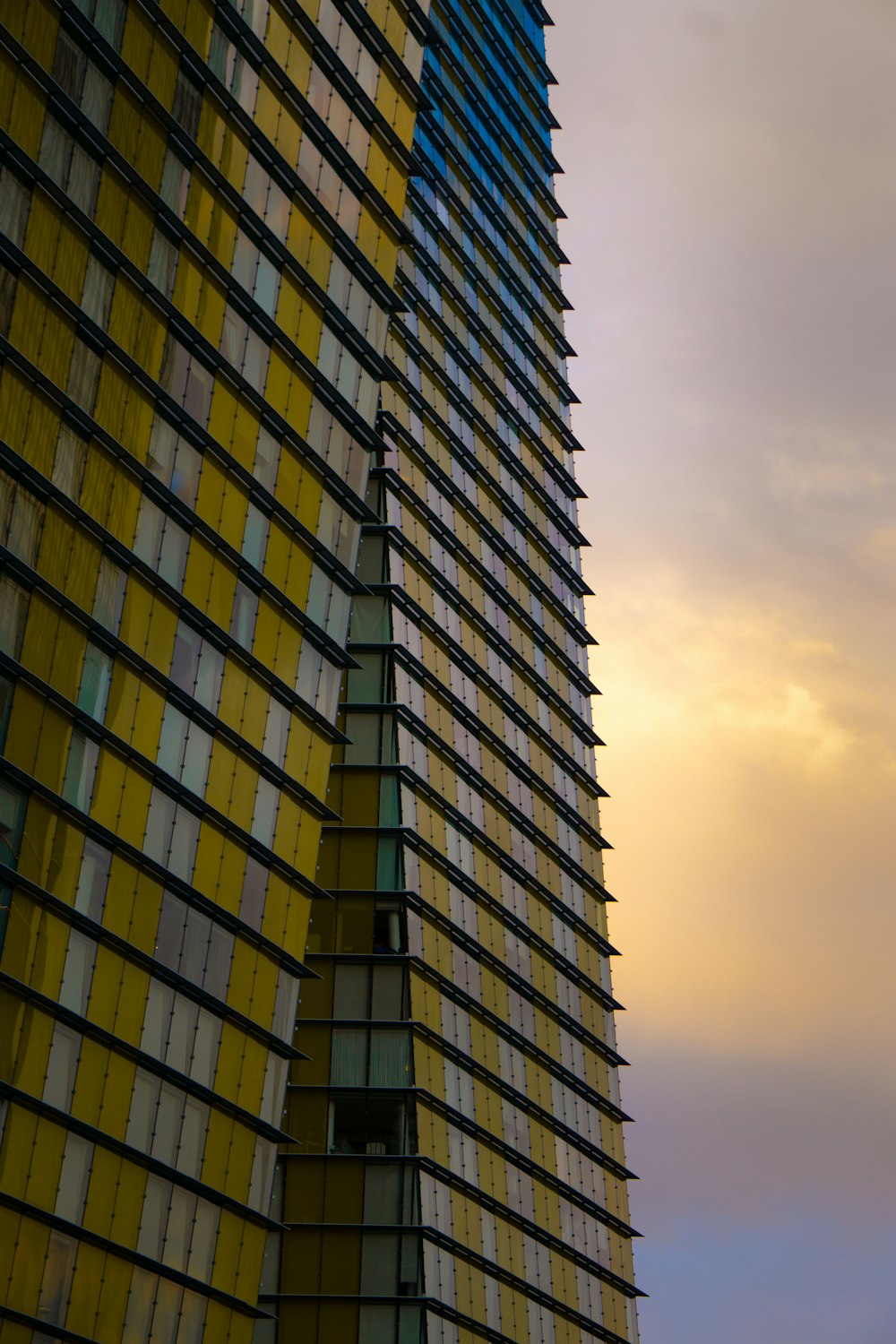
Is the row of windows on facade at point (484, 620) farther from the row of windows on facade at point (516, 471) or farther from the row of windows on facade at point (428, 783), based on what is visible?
the row of windows on facade at point (516, 471)

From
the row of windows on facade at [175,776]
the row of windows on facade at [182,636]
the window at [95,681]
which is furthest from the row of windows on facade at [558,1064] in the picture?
the window at [95,681]

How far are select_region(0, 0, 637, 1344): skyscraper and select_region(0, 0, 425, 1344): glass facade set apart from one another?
126 millimetres

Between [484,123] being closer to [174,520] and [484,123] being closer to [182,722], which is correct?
[174,520]

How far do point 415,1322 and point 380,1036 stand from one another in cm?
977

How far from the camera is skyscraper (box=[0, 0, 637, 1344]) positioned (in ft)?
160

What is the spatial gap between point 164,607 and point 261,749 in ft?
19.5

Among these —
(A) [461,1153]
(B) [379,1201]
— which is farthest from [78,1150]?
(A) [461,1153]

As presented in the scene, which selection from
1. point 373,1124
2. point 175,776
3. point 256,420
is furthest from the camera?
point 373,1124

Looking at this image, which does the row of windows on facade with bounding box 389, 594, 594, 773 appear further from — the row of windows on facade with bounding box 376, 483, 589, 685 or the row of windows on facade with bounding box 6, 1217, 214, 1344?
the row of windows on facade with bounding box 6, 1217, 214, 1344

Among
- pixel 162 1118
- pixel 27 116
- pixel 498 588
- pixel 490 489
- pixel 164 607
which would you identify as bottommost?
pixel 162 1118

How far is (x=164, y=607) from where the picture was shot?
178 ft

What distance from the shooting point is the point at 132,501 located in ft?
174

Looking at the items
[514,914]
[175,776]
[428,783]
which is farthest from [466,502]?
[175,776]

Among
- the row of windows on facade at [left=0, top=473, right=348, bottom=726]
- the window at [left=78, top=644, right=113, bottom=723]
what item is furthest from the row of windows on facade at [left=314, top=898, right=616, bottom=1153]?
the window at [left=78, top=644, right=113, bottom=723]
